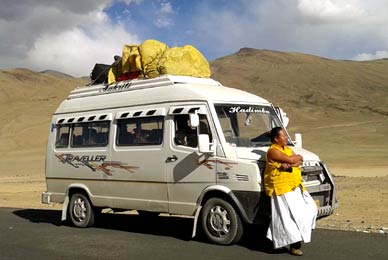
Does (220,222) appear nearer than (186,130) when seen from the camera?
Yes

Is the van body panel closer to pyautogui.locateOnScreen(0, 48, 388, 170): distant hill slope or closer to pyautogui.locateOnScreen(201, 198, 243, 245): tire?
pyautogui.locateOnScreen(201, 198, 243, 245): tire

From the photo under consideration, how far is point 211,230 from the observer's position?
8969mm

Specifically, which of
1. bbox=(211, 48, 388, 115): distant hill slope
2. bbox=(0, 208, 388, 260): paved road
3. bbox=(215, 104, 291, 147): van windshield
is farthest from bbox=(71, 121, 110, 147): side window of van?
bbox=(211, 48, 388, 115): distant hill slope

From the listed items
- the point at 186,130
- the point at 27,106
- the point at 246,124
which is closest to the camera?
the point at 246,124

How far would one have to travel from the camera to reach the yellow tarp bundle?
1052 cm

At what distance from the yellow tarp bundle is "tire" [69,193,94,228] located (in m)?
2.64

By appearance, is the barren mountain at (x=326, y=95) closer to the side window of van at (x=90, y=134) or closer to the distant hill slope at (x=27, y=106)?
the side window of van at (x=90, y=134)

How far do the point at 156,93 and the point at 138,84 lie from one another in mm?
628

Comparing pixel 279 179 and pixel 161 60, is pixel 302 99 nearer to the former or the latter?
pixel 161 60

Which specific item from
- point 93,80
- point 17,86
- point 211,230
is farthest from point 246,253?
point 17,86

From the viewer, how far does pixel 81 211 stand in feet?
37.8

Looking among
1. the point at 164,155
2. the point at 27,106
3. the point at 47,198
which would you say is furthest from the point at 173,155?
the point at 27,106

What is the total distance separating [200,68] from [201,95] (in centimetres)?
149

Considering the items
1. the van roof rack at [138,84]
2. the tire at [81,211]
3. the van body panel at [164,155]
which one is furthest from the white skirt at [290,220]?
the tire at [81,211]
